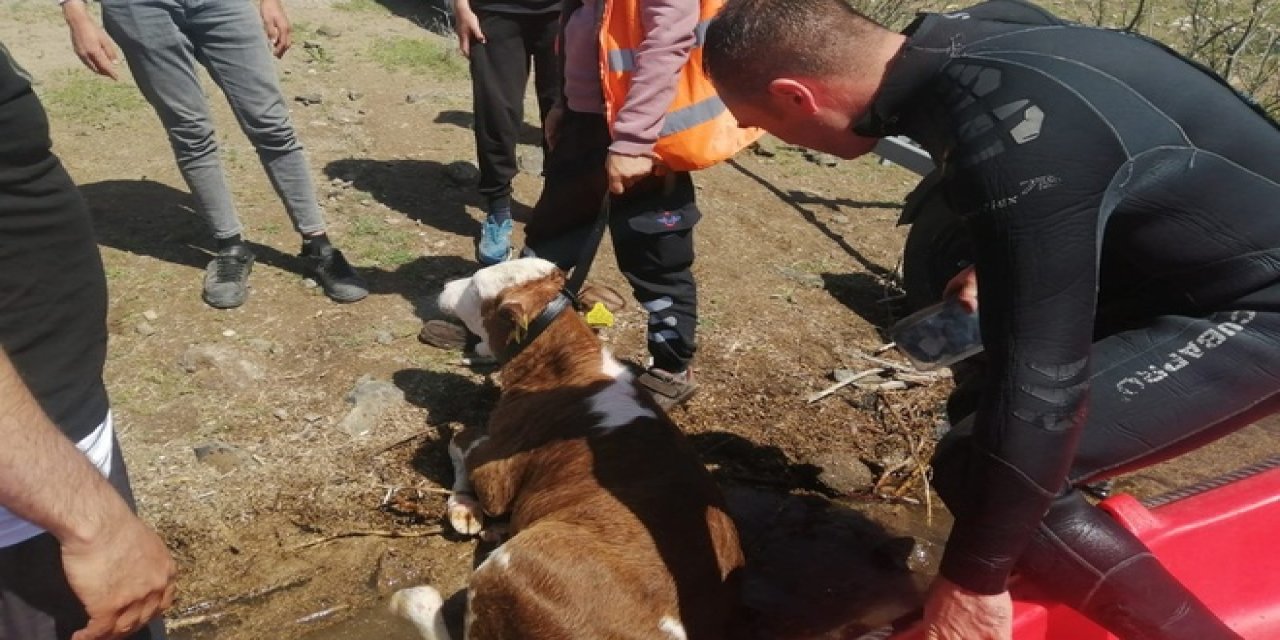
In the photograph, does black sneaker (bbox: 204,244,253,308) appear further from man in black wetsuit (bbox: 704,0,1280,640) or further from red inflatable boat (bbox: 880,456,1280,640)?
red inflatable boat (bbox: 880,456,1280,640)

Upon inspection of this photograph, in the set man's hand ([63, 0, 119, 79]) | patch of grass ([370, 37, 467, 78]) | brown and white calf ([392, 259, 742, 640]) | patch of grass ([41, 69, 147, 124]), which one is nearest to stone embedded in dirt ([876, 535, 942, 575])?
brown and white calf ([392, 259, 742, 640])

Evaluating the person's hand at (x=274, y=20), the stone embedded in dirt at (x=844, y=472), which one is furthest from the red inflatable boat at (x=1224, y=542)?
the person's hand at (x=274, y=20)

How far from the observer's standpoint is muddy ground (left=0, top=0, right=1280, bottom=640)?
134 inches

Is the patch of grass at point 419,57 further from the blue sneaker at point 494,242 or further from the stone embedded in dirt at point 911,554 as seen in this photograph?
the stone embedded in dirt at point 911,554

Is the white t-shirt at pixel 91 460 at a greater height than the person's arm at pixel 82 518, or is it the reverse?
the person's arm at pixel 82 518

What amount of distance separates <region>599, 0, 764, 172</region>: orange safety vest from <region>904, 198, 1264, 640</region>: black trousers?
1.61 m

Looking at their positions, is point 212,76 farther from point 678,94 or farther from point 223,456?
point 678,94

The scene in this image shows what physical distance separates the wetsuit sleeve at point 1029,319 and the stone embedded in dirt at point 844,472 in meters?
2.08

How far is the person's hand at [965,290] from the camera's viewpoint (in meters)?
2.78

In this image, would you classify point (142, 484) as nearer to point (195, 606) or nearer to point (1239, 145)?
point (195, 606)

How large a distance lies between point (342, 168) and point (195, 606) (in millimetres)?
3801

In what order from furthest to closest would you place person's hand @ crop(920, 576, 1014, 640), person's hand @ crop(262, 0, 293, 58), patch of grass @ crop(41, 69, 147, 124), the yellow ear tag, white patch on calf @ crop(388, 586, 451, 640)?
patch of grass @ crop(41, 69, 147, 124)
person's hand @ crop(262, 0, 293, 58)
the yellow ear tag
white patch on calf @ crop(388, 586, 451, 640)
person's hand @ crop(920, 576, 1014, 640)

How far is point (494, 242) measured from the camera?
5.26 meters

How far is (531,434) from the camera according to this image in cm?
355
